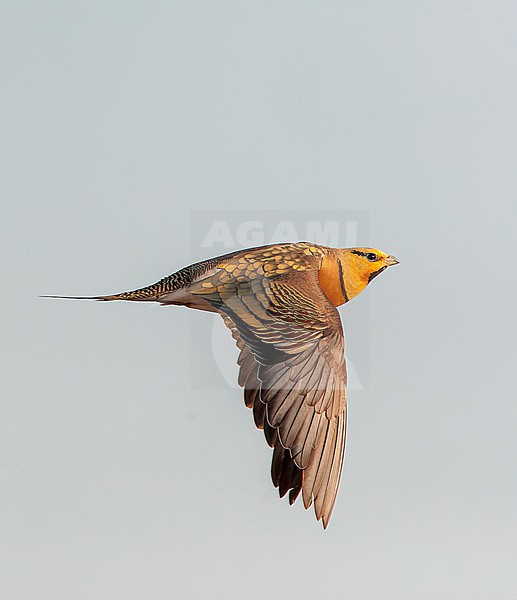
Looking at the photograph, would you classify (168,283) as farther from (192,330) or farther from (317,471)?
(317,471)

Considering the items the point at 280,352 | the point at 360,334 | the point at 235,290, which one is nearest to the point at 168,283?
the point at 235,290

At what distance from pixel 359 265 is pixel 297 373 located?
0.61ft

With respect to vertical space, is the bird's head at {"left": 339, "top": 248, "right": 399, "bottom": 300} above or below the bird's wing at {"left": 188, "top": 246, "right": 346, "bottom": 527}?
above

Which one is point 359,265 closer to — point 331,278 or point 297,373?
point 331,278

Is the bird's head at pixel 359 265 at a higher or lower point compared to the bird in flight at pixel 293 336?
higher

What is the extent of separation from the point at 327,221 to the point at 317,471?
42 cm

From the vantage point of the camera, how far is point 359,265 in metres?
1.25

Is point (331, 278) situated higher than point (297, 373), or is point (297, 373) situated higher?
point (331, 278)

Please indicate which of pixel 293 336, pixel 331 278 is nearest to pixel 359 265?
pixel 331 278

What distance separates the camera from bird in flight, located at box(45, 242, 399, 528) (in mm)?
1170

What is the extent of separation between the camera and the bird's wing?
1.17 m

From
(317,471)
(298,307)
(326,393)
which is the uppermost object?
(298,307)

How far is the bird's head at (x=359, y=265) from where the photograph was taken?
1.25 m

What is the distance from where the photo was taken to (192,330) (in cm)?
139
